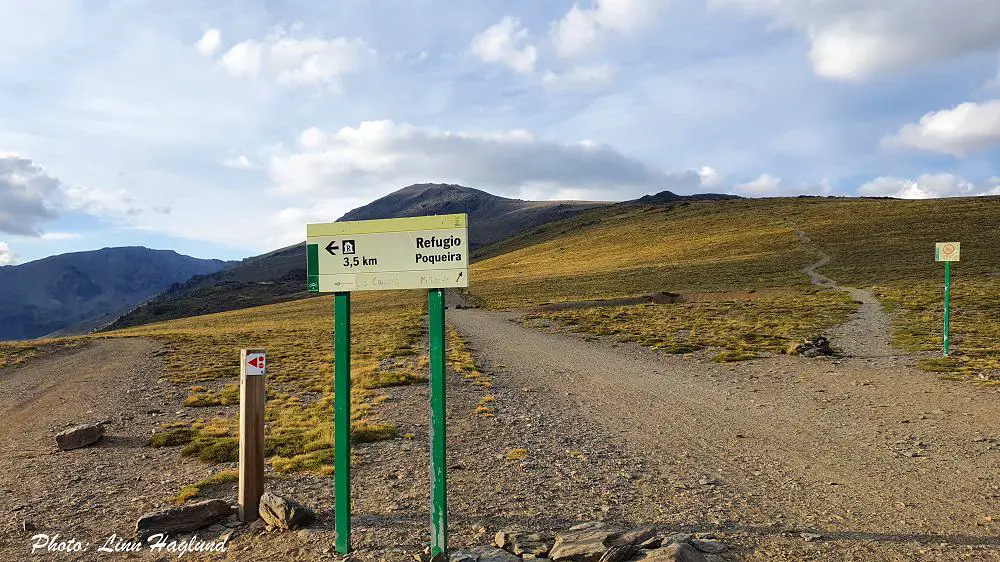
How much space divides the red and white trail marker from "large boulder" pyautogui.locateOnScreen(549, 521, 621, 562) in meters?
4.29

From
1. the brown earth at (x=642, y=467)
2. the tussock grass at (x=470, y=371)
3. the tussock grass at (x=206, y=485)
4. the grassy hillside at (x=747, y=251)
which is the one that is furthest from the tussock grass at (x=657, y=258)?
the tussock grass at (x=206, y=485)

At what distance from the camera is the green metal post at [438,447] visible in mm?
6043

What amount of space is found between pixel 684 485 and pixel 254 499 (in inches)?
242

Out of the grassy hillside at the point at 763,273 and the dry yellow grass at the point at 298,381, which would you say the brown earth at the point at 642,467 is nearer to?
the dry yellow grass at the point at 298,381

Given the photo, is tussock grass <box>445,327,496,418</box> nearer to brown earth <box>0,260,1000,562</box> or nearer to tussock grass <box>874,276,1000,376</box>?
brown earth <box>0,260,1000,562</box>

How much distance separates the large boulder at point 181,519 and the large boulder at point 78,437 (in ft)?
23.2

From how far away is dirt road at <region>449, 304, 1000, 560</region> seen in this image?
21.5 ft

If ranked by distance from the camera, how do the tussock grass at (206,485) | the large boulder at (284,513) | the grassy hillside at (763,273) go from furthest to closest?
the grassy hillside at (763,273)
the tussock grass at (206,485)
the large boulder at (284,513)

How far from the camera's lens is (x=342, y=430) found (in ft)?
21.2

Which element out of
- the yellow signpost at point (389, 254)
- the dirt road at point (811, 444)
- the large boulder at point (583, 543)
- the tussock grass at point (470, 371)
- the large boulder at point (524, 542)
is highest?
the yellow signpost at point (389, 254)

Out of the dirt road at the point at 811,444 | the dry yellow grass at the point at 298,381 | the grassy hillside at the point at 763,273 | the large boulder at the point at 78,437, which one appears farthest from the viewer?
the grassy hillside at the point at 763,273

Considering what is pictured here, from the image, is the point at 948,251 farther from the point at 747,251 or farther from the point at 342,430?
the point at 747,251

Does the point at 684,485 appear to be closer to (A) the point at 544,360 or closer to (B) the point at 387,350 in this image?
(A) the point at 544,360

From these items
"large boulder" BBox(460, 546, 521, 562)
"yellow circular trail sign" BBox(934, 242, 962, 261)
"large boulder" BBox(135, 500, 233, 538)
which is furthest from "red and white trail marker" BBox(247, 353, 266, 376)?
"yellow circular trail sign" BBox(934, 242, 962, 261)
